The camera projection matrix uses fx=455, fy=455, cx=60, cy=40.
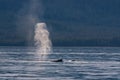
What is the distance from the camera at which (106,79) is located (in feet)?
235

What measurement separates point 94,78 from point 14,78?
1285 centimetres

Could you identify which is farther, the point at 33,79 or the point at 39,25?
the point at 39,25

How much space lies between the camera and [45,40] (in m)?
130

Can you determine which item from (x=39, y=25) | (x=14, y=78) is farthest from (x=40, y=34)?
(x=14, y=78)

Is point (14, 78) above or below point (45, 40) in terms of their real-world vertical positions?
below

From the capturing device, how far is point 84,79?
72000mm

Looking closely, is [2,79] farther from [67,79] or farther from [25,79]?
[67,79]

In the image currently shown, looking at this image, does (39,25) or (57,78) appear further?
(39,25)

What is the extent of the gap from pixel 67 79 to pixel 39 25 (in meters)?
56.1

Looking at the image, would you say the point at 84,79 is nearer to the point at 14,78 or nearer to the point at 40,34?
the point at 14,78

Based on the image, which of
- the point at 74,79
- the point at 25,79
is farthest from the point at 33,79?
the point at 74,79

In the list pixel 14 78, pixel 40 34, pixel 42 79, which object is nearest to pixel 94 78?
pixel 42 79

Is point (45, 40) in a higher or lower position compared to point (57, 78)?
higher

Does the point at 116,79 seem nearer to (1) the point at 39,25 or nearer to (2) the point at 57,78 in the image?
(2) the point at 57,78
